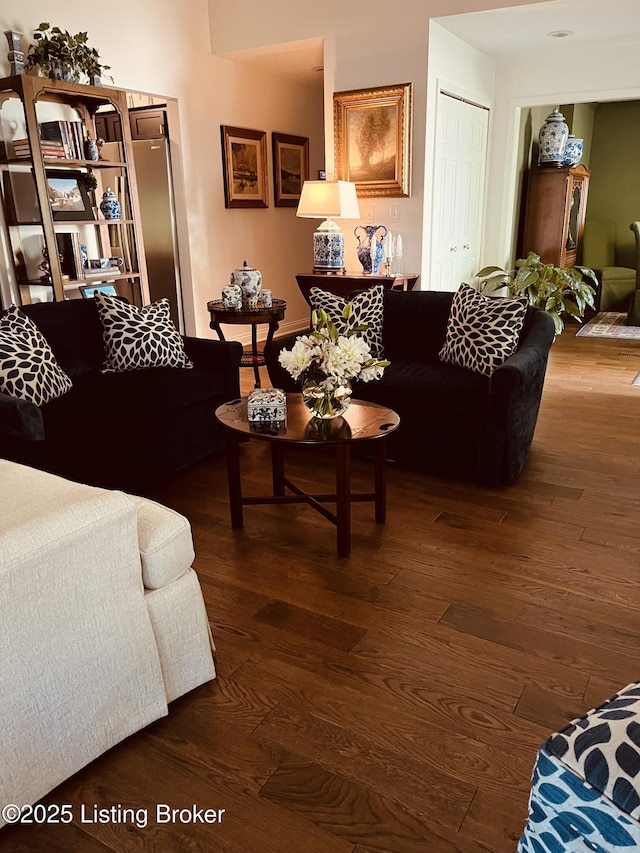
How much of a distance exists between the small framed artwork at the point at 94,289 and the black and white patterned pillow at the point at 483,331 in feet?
8.19

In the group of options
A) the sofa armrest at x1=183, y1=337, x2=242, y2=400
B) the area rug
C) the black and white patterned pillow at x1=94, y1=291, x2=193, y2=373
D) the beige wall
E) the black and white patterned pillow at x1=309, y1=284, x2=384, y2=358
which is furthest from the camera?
the area rug

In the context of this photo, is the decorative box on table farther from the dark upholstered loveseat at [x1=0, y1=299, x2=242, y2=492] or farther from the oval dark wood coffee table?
the dark upholstered loveseat at [x1=0, y1=299, x2=242, y2=492]

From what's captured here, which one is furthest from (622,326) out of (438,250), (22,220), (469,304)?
(22,220)

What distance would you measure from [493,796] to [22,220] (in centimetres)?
440

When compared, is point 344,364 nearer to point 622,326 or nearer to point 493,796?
point 493,796

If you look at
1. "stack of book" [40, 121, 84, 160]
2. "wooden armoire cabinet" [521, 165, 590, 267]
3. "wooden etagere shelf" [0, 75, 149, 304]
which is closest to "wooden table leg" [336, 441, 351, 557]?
"wooden etagere shelf" [0, 75, 149, 304]

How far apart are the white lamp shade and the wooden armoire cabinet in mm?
3024

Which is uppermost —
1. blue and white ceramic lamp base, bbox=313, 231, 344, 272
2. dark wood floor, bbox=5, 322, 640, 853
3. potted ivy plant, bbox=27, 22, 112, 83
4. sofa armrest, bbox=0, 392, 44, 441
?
potted ivy plant, bbox=27, 22, 112, 83

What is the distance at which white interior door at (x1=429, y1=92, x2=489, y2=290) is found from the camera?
5533 mm

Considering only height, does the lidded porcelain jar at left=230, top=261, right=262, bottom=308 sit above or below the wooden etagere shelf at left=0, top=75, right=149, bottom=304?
below

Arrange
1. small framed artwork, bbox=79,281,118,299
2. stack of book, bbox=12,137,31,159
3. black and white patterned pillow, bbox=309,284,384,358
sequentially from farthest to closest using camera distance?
small framed artwork, bbox=79,281,118,299 → stack of book, bbox=12,137,31,159 → black and white patterned pillow, bbox=309,284,384,358

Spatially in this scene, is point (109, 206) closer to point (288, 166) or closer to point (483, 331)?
point (288, 166)

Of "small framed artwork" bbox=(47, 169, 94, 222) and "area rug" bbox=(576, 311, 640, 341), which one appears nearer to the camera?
"small framed artwork" bbox=(47, 169, 94, 222)

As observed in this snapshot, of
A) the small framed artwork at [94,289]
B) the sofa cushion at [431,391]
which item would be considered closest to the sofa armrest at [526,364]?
the sofa cushion at [431,391]
